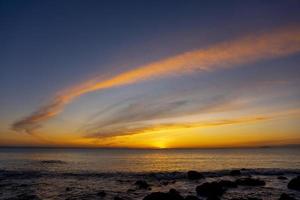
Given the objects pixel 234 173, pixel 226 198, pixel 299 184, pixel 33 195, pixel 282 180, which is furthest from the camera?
pixel 234 173

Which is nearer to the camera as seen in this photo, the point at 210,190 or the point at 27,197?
the point at 27,197

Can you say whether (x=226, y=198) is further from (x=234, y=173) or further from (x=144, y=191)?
(x=234, y=173)

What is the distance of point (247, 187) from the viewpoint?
35906 mm

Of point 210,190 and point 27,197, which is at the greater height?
point 210,190

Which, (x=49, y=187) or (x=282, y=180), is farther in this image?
(x=282, y=180)

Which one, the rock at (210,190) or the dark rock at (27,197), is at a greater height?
the rock at (210,190)

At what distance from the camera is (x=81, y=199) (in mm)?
29344

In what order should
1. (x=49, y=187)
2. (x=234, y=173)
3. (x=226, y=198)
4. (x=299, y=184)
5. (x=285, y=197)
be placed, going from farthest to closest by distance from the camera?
1. (x=234, y=173)
2. (x=49, y=187)
3. (x=299, y=184)
4. (x=226, y=198)
5. (x=285, y=197)

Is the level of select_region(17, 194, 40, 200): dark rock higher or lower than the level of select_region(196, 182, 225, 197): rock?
lower

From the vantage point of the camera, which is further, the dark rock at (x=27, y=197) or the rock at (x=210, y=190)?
the rock at (x=210, y=190)

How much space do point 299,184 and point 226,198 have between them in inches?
451

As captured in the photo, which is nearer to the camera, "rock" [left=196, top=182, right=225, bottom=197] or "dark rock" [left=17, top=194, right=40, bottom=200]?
"dark rock" [left=17, top=194, right=40, bottom=200]

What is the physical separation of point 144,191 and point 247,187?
1293 cm

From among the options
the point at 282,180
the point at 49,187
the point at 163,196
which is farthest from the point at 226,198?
the point at 49,187
